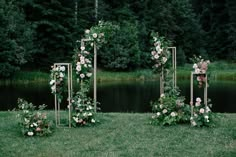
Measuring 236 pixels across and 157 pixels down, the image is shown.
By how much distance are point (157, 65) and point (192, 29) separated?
1417 inches

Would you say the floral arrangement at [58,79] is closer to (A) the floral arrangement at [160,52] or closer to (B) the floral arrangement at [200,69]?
(A) the floral arrangement at [160,52]

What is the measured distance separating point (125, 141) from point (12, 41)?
74.1 feet

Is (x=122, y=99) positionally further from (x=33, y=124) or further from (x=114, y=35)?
(x=114, y=35)

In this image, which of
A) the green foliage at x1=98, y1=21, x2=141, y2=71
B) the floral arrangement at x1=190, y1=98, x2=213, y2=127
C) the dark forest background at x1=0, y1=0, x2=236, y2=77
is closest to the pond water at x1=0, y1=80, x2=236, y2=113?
the dark forest background at x1=0, y1=0, x2=236, y2=77

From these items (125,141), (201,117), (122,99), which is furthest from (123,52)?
(125,141)

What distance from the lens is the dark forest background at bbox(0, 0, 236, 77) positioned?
30895 millimetres

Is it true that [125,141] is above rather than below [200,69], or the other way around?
below

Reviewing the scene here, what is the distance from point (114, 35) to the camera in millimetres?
34781

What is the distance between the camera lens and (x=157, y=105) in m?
10.1

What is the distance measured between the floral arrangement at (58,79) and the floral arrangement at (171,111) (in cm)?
237

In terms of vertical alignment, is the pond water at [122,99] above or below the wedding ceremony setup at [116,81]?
below

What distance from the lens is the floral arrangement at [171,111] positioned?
9860mm

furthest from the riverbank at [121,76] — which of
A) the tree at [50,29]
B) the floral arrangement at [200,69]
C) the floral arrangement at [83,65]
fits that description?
the floral arrangement at [200,69]

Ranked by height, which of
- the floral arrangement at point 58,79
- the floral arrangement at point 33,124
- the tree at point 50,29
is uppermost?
→ the tree at point 50,29
